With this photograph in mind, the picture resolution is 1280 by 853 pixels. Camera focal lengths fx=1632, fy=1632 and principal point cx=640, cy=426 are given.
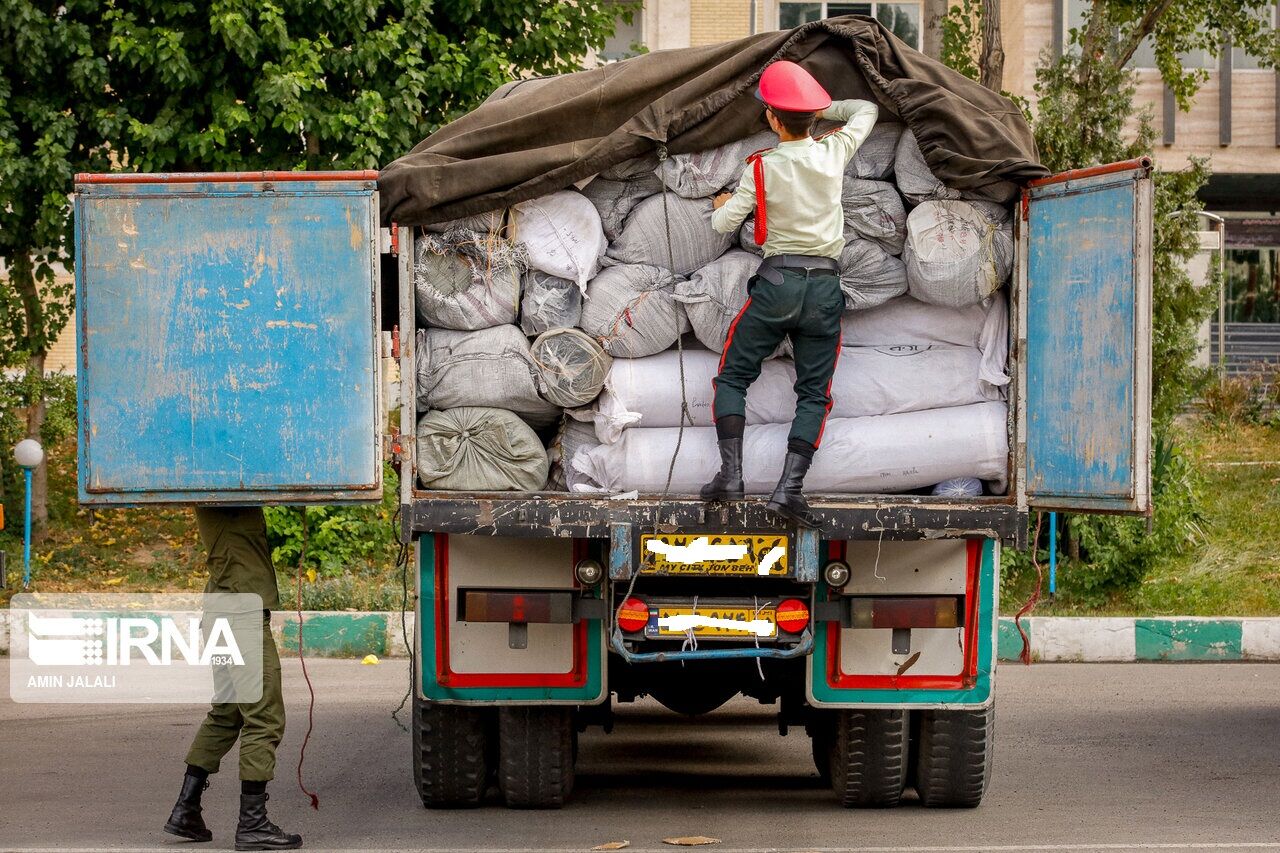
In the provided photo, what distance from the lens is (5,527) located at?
43.2 ft

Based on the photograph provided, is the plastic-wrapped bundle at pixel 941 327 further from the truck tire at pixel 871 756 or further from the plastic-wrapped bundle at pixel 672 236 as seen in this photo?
the truck tire at pixel 871 756

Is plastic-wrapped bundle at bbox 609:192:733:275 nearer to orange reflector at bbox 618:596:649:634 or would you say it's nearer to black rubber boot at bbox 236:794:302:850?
orange reflector at bbox 618:596:649:634

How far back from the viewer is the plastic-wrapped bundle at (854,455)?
5.38 metres

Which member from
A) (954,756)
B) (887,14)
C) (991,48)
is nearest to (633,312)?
(954,756)

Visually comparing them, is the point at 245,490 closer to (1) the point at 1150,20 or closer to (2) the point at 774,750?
(2) the point at 774,750

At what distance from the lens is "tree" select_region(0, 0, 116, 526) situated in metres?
11.4

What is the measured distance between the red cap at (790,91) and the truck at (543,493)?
2.51 feet

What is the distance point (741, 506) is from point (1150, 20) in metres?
8.61

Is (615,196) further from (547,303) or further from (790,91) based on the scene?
(790,91)

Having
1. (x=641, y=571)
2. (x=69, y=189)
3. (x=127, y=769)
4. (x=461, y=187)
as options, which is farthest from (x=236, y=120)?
(x=641, y=571)

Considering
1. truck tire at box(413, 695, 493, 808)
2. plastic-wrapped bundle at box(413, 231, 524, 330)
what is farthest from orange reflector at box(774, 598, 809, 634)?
plastic-wrapped bundle at box(413, 231, 524, 330)

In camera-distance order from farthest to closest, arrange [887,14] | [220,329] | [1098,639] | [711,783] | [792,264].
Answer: [887,14] → [1098,639] → [711,783] → [792,264] → [220,329]

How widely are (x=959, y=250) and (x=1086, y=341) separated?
0.51 meters

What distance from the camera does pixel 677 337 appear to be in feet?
18.1
